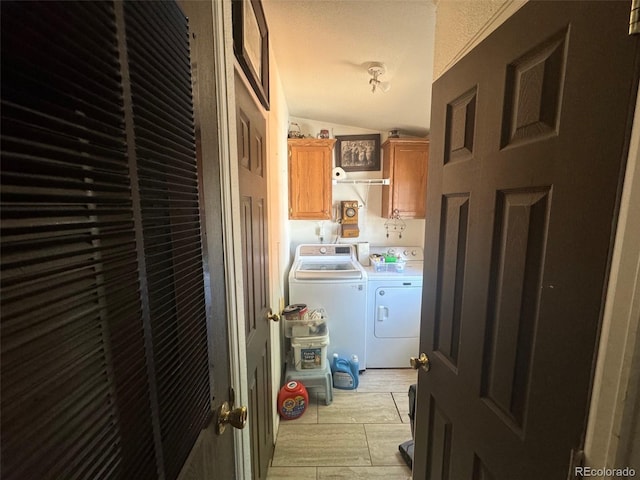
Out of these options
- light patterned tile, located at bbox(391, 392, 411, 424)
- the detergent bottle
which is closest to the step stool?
the detergent bottle

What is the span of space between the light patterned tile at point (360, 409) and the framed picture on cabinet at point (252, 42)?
222 centimetres

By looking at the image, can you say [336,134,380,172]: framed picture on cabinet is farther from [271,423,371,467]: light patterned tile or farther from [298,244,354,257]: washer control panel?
[271,423,371,467]: light patterned tile

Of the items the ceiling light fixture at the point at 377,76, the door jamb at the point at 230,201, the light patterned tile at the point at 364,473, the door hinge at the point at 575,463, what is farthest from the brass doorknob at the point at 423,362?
the ceiling light fixture at the point at 377,76

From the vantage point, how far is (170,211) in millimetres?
510

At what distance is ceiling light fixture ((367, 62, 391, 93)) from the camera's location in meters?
1.78

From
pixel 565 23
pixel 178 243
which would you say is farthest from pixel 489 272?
pixel 178 243

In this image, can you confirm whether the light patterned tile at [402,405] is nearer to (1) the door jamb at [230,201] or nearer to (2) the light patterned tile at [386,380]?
(2) the light patterned tile at [386,380]

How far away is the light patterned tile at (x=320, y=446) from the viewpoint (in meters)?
1.75

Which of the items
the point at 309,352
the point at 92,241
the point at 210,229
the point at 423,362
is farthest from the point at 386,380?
the point at 92,241

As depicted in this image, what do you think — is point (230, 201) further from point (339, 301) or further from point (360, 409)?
point (360, 409)

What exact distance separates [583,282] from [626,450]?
291mm

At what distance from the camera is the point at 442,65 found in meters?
1.09

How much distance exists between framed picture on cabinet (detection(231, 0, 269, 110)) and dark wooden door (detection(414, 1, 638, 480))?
752 millimetres

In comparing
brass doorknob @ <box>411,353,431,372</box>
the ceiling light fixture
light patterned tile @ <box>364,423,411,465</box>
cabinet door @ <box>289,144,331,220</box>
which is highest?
the ceiling light fixture
